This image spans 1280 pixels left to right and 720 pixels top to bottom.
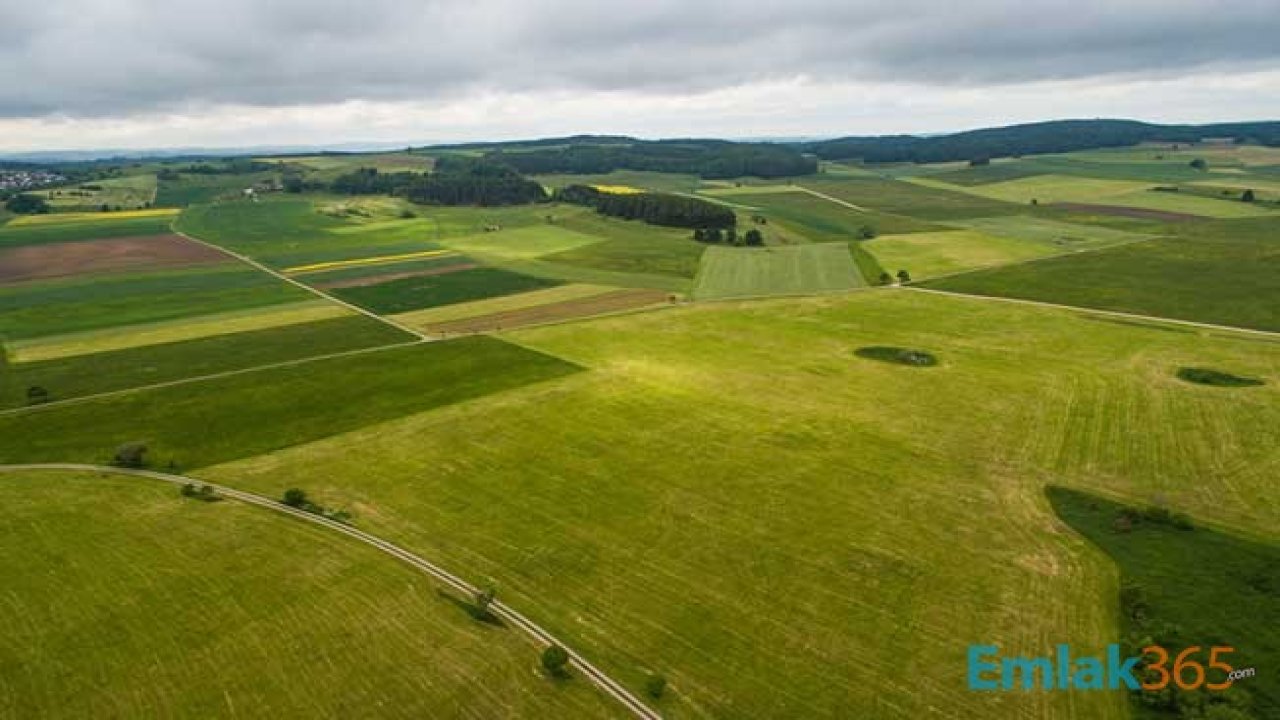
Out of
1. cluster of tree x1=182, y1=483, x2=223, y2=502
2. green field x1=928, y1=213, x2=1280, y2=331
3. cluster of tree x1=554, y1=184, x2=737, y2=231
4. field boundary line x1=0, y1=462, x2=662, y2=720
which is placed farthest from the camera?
cluster of tree x1=554, y1=184, x2=737, y2=231

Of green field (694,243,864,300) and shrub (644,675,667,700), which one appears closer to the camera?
shrub (644,675,667,700)

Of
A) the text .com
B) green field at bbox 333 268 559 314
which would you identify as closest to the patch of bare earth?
green field at bbox 333 268 559 314

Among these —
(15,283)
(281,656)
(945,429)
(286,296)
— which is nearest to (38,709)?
(281,656)

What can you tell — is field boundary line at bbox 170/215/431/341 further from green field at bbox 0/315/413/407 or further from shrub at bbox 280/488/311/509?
shrub at bbox 280/488/311/509

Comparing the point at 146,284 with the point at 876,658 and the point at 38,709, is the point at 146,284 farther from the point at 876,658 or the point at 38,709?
the point at 876,658

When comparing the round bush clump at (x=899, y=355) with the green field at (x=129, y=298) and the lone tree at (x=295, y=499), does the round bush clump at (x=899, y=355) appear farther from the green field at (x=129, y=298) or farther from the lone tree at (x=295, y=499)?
the green field at (x=129, y=298)

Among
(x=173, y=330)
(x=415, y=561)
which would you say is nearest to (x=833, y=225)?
(x=173, y=330)
